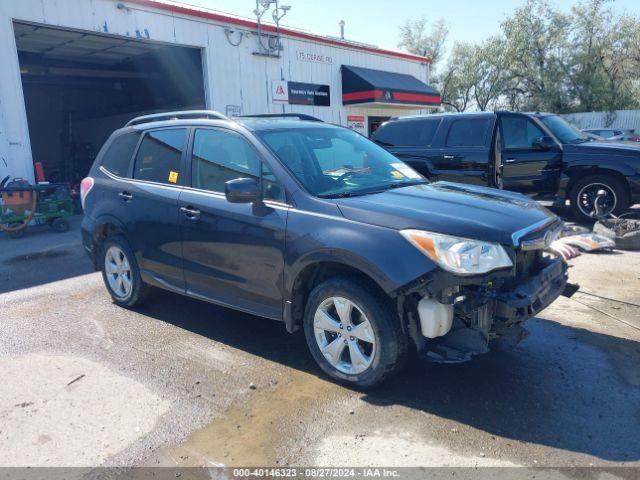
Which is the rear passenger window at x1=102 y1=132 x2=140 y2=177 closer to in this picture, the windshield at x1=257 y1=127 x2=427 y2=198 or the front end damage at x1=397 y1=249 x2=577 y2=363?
the windshield at x1=257 y1=127 x2=427 y2=198

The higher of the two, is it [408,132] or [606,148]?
[408,132]

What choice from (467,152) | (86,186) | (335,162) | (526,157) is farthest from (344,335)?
(526,157)

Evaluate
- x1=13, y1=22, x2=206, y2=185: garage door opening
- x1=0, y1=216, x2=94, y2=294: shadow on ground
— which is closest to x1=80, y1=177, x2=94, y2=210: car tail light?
x1=0, y1=216, x2=94, y2=294: shadow on ground

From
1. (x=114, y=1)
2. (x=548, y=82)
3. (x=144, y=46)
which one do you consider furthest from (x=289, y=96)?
(x=548, y=82)

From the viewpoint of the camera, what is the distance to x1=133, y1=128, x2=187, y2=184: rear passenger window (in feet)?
15.2

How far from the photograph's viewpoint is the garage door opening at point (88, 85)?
14.5 meters

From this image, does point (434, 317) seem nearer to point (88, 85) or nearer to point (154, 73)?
point (154, 73)

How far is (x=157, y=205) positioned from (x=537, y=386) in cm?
338

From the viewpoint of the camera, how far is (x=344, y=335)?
11.4 ft

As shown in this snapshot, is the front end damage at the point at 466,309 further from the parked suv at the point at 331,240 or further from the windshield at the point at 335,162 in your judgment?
the windshield at the point at 335,162

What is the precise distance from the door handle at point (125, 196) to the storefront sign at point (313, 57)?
12734 mm

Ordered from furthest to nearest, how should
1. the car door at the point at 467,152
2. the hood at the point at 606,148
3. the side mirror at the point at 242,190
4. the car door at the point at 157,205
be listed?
the car door at the point at 467,152
the hood at the point at 606,148
the car door at the point at 157,205
the side mirror at the point at 242,190

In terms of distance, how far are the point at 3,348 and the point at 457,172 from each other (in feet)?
22.8

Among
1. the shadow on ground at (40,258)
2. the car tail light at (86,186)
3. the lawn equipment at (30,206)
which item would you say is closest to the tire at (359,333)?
the car tail light at (86,186)
